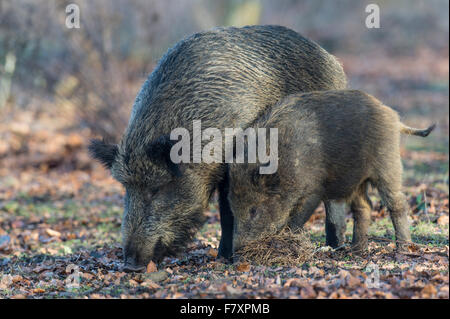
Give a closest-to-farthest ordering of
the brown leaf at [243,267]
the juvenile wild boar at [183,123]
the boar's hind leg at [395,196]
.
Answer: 1. the brown leaf at [243,267]
2. the juvenile wild boar at [183,123]
3. the boar's hind leg at [395,196]

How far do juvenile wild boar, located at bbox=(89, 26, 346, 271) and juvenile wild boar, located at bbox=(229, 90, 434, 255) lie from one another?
0.39 metres

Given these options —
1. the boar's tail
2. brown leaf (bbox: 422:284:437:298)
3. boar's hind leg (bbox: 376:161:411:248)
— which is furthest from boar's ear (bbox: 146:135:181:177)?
brown leaf (bbox: 422:284:437:298)

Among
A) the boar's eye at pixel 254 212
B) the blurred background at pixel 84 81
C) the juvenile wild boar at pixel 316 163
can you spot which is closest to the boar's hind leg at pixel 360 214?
the juvenile wild boar at pixel 316 163

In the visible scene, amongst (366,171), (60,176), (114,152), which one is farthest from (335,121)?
(60,176)

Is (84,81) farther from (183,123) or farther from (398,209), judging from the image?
(398,209)

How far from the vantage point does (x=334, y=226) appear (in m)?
7.02

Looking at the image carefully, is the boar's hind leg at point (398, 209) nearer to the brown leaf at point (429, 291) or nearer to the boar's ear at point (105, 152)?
the brown leaf at point (429, 291)

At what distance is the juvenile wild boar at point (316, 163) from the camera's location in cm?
609

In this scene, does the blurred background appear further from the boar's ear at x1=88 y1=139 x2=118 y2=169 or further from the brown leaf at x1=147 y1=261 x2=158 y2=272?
the brown leaf at x1=147 y1=261 x2=158 y2=272

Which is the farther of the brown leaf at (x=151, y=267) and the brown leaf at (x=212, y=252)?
the brown leaf at (x=212, y=252)

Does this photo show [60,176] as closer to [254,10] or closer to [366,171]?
[366,171]

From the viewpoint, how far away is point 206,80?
21.4ft

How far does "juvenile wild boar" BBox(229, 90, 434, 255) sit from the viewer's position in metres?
6.09
